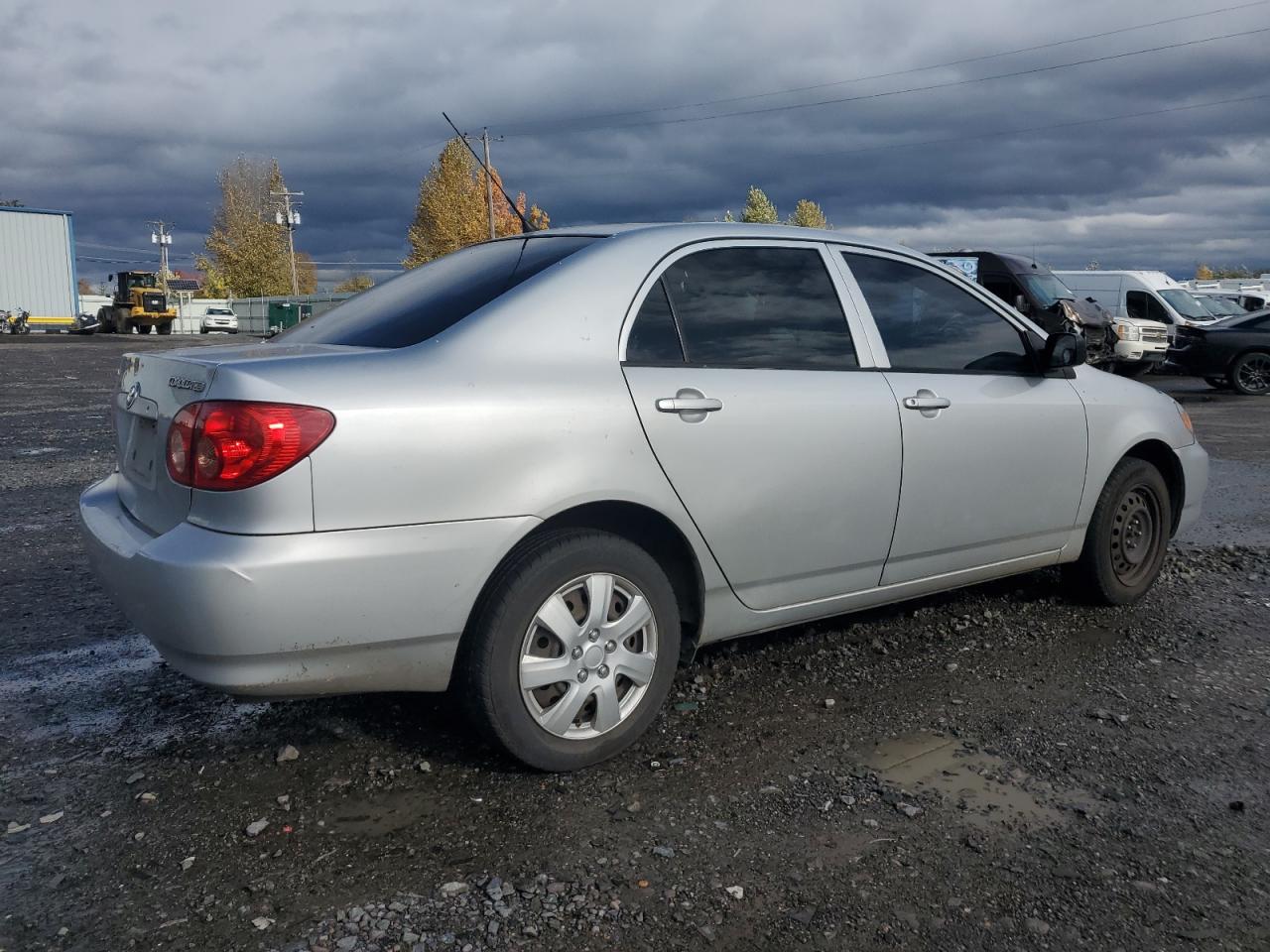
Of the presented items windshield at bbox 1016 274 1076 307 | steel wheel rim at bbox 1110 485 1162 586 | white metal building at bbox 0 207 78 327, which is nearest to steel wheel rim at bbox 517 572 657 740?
steel wheel rim at bbox 1110 485 1162 586

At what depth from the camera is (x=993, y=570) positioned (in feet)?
14.7

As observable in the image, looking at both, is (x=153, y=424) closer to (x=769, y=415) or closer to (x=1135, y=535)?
(x=769, y=415)

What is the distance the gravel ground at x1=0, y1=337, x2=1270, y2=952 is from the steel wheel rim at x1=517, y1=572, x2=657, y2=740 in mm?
196

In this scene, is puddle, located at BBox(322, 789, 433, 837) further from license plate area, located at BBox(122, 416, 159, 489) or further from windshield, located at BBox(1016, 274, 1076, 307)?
windshield, located at BBox(1016, 274, 1076, 307)

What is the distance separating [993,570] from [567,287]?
2.21 m

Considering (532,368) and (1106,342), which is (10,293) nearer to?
(1106,342)

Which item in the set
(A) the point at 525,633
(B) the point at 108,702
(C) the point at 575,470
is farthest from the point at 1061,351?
(B) the point at 108,702

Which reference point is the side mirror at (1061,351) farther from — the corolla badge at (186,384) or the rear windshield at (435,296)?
the corolla badge at (186,384)

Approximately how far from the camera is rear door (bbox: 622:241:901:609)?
3.42 m

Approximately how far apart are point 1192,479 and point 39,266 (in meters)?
65.9

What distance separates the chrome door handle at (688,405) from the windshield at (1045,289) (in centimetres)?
1543

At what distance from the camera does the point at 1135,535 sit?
506 centimetres

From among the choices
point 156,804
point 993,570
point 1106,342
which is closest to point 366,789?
point 156,804

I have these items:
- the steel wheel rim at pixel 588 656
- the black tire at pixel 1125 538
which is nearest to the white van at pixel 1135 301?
the black tire at pixel 1125 538
